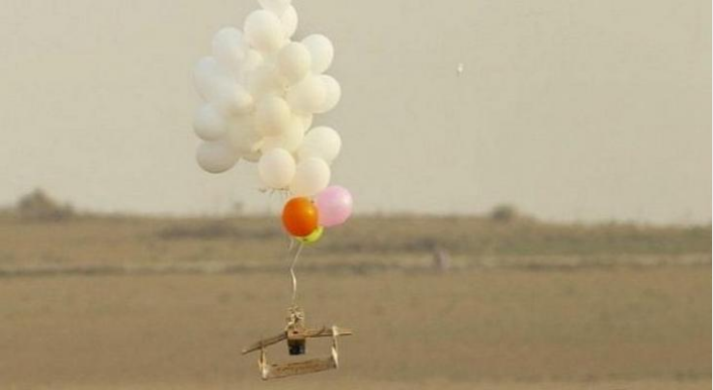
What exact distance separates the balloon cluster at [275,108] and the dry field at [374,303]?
9272mm

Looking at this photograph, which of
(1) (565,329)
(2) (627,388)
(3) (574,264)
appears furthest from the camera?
(3) (574,264)

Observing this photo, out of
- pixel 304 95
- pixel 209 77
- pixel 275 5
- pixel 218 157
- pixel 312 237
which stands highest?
pixel 275 5

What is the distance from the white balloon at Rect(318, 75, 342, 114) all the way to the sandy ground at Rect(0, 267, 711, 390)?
9340 mm

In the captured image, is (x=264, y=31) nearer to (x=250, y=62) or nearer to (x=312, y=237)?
(x=250, y=62)

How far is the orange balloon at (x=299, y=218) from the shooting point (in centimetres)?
1324

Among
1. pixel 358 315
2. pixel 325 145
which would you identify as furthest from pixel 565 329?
pixel 325 145

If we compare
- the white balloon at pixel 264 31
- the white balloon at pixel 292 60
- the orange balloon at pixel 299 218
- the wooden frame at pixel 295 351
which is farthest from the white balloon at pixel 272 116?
the wooden frame at pixel 295 351

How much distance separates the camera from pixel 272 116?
42.9 feet

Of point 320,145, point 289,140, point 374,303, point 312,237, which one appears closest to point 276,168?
point 289,140

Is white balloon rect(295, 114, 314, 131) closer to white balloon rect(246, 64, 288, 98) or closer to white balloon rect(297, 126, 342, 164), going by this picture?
white balloon rect(297, 126, 342, 164)

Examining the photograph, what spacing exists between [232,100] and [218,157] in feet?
0.97

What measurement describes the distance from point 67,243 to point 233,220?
1726 millimetres

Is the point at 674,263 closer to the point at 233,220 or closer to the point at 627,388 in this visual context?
the point at 233,220

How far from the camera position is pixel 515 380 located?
2425cm
